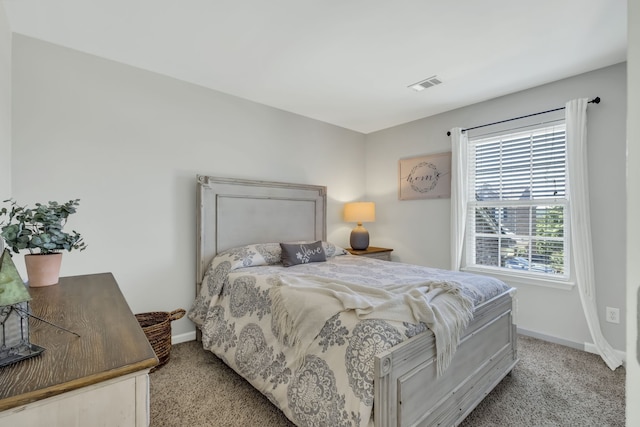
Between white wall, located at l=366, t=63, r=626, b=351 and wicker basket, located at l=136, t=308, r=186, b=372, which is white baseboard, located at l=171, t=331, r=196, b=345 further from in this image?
white wall, located at l=366, t=63, r=626, b=351

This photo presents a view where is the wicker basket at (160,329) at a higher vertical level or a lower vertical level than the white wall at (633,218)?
lower

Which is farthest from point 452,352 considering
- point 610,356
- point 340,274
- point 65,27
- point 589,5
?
point 65,27

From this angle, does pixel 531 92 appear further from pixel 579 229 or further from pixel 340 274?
pixel 340 274

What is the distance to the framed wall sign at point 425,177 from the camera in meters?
3.54

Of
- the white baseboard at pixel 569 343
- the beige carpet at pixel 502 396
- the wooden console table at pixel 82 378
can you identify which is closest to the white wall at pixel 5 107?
the wooden console table at pixel 82 378

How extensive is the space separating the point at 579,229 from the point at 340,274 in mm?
2094

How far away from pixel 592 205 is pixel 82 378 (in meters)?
3.46

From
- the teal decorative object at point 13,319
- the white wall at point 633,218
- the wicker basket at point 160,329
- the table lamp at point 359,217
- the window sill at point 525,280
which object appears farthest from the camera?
the table lamp at point 359,217

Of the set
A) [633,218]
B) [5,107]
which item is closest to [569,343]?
[633,218]

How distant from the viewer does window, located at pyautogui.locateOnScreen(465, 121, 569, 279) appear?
9.15 ft

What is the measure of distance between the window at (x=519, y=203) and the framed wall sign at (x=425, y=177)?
271 mm

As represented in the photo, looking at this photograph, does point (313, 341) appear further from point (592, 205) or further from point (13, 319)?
point (592, 205)

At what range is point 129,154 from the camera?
2.50 m

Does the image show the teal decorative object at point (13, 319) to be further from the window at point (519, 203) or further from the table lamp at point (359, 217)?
the window at point (519, 203)
